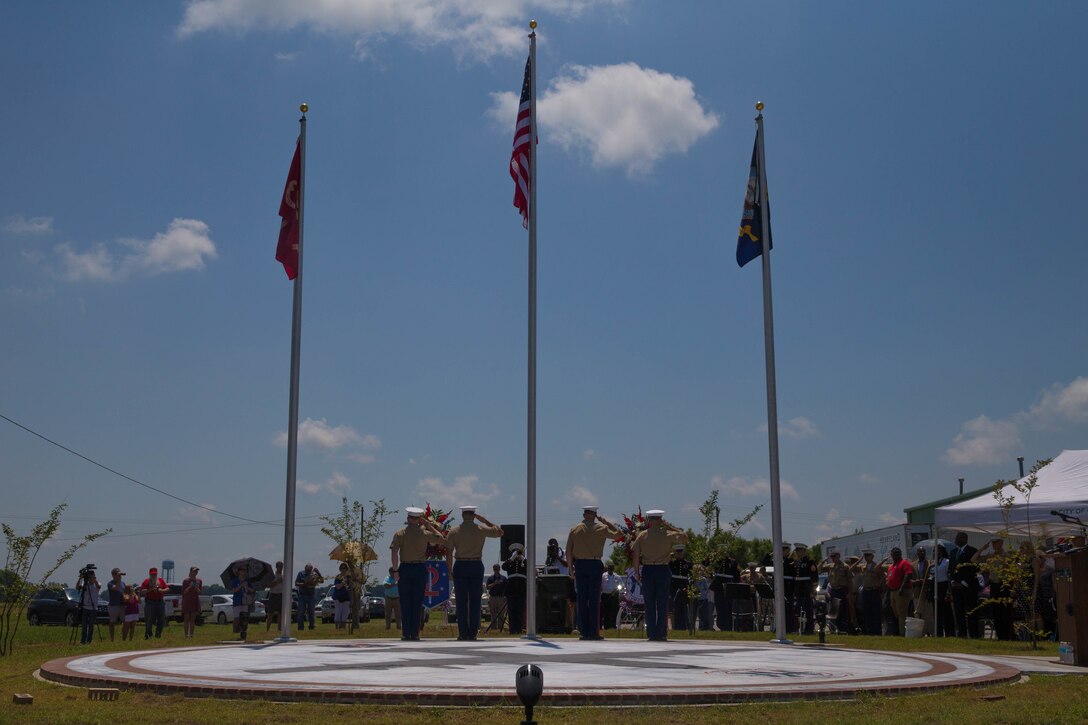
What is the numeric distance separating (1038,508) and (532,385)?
1086 cm

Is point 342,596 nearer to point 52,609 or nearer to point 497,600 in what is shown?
point 497,600

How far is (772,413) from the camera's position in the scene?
672 inches

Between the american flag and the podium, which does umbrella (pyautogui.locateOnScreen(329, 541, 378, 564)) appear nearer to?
the american flag

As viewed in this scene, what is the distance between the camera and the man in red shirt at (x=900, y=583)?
22.6 m

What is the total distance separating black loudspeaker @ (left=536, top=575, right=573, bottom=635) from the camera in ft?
65.4

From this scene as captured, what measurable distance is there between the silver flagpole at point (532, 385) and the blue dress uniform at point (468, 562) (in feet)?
2.79

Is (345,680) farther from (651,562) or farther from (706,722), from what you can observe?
(651,562)

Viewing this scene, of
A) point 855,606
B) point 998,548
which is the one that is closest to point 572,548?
point 998,548

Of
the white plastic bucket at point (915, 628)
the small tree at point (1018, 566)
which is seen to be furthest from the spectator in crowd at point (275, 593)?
the small tree at point (1018, 566)

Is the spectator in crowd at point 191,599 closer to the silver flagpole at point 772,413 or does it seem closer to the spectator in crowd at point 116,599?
the spectator in crowd at point 116,599

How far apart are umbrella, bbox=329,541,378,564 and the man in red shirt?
12.4 metres

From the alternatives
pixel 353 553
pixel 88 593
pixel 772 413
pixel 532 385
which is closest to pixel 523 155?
pixel 532 385

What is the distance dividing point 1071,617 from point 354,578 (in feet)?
55.5

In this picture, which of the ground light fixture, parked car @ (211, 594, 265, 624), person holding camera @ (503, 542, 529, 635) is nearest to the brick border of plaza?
the ground light fixture
